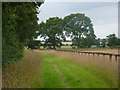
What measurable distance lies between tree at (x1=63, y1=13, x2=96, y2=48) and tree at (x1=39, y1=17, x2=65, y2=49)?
14.0 ft

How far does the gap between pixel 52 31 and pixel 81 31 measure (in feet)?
34.0

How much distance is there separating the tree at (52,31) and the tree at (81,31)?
4.28m

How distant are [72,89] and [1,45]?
3.57 metres

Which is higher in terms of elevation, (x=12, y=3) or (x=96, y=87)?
(x=12, y=3)

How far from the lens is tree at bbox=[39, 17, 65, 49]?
50000mm

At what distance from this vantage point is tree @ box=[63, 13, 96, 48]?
44.9 m

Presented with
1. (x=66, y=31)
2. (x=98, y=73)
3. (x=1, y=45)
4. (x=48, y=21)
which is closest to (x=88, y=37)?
(x=66, y=31)

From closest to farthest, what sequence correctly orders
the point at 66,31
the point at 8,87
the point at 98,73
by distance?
1. the point at 8,87
2. the point at 98,73
3. the point at 66,31

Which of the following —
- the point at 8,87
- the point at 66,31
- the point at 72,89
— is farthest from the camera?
the point at 66,31

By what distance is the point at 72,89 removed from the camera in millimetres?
6293

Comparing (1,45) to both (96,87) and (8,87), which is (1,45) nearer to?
(8,87)

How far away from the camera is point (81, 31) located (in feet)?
149

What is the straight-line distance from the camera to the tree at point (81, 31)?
4492 centimetres

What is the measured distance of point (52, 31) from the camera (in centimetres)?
4959
